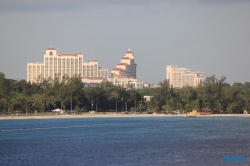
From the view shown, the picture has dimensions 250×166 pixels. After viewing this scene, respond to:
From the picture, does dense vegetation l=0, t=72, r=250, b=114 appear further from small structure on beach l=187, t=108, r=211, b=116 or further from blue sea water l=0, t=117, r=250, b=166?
blue sea water l=0, t=117, r=250, b=166

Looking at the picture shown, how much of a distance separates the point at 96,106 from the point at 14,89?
2288cm

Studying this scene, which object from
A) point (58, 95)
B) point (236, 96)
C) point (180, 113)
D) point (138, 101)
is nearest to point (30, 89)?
point (58, 95)

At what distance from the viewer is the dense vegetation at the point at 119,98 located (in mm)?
119438

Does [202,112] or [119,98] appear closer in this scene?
[202,112]

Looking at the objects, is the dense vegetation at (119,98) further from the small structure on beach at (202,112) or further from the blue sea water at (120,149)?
the blue sea water at (120,149)

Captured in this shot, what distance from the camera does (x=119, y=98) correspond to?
130 metres

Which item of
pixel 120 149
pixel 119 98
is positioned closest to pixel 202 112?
pixel 119 98

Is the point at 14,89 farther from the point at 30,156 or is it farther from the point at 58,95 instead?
the point at 30,156

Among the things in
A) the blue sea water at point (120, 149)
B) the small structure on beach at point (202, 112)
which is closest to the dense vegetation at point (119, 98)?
the small structure on beach at point (202, 112)

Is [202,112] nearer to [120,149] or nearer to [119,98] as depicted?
[119,98]

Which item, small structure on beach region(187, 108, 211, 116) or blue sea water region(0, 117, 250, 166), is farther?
small structure on beach region(187, 108, 211, 116)

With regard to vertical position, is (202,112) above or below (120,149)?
above

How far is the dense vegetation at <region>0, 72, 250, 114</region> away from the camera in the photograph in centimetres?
11944

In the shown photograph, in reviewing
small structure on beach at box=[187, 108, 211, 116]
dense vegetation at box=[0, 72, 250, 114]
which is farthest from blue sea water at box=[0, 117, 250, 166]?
small structure on beach at box=[187, 108, 211, 116]
